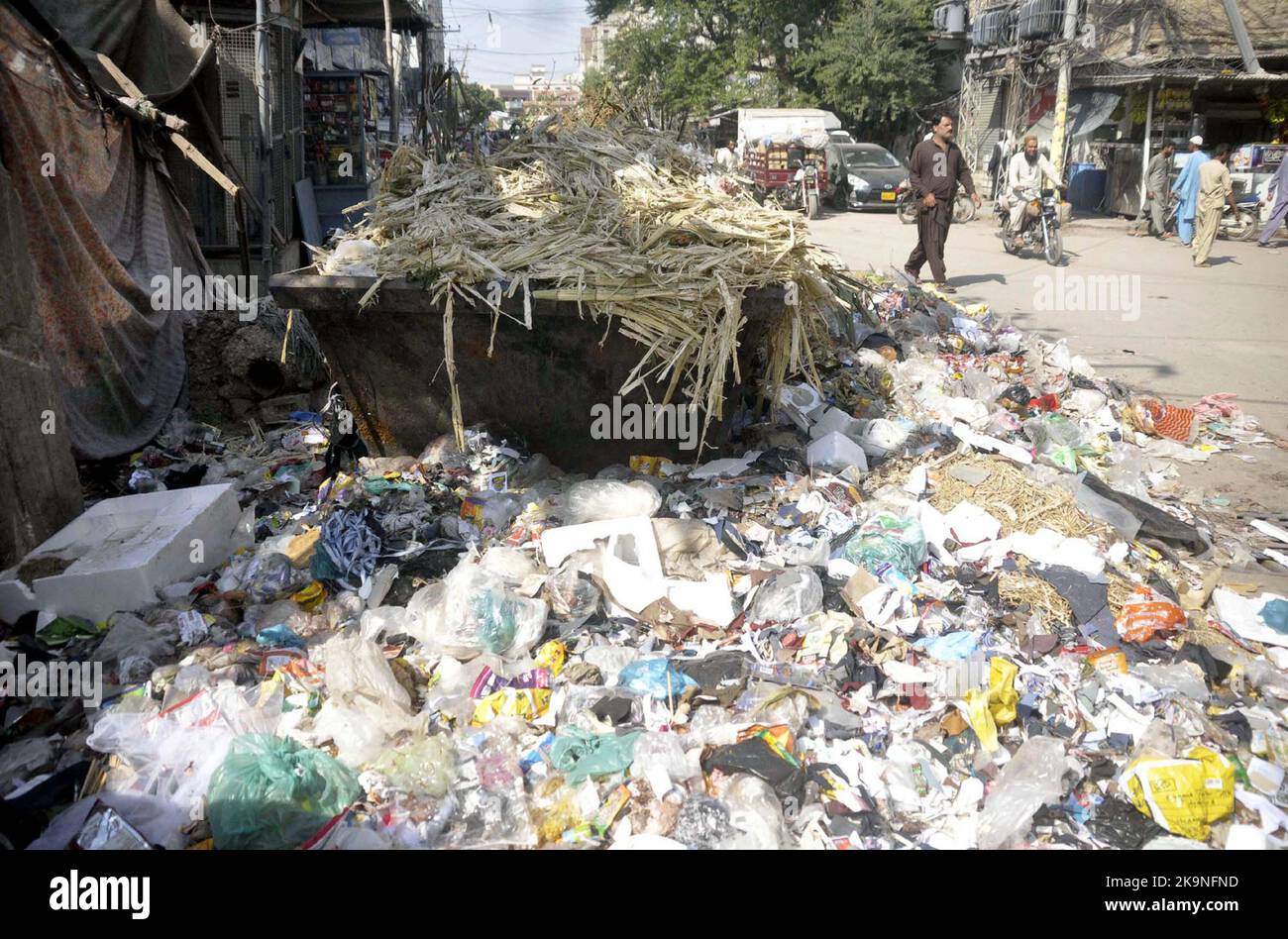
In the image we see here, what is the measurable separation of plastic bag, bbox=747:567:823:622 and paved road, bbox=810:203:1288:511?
10.00 feet

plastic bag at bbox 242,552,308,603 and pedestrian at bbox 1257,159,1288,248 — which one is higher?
pedestrian at bbox 1257,159,1288,248

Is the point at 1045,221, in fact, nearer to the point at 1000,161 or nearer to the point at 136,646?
the point at 1000,161

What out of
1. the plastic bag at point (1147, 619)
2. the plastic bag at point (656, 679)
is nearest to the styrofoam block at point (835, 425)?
the plastic bag at point (1147, 619)

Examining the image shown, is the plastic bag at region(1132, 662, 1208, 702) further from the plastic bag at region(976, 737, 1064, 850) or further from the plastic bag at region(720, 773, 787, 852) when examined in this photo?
the plastic bag at region(720, 773, 787, 852)

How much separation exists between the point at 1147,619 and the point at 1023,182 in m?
11.1

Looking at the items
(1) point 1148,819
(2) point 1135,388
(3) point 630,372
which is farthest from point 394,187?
(2) point 1135,388

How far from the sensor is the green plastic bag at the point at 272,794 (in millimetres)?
2555

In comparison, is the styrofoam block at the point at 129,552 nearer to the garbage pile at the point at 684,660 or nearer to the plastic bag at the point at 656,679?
the garbage pile at the point at 684,660

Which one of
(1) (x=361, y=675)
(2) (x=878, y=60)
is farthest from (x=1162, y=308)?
(2) (x=878, y=60)

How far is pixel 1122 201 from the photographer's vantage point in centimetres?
1980

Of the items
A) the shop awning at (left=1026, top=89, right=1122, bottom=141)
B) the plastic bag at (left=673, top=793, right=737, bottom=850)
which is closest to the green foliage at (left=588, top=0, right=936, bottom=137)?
the shop awning at (left=1026, top=89, right=1122, bottom=141)

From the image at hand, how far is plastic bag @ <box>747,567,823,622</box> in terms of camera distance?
11.8 feet
